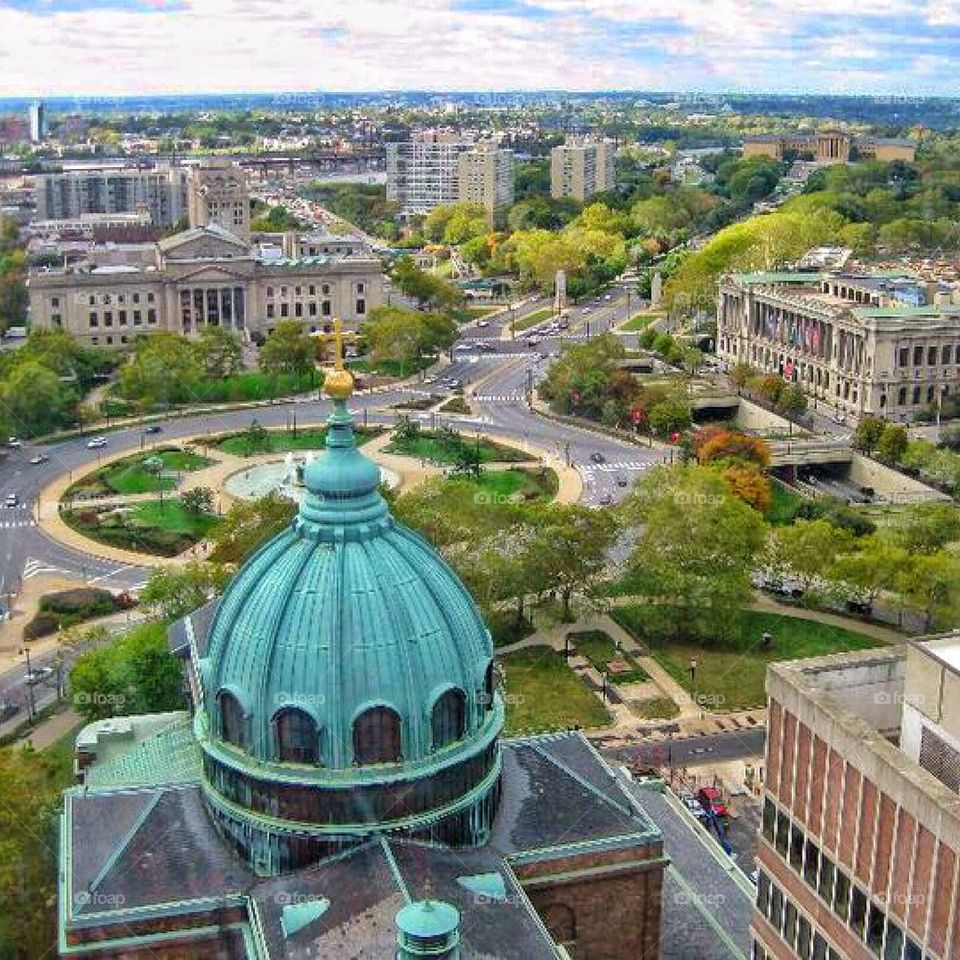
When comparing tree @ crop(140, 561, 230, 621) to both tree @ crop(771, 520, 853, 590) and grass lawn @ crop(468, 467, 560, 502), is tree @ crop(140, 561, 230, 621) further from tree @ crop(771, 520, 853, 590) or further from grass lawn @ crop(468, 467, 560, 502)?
grass lawn @ crop(468, 467, 560, 502)

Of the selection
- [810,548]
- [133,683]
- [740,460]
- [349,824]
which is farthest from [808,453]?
[349,824]

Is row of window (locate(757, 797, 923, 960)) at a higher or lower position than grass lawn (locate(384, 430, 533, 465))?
higher

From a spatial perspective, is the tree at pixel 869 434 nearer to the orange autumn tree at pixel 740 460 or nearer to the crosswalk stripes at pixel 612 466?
the orange autumn tree at pixel 740 460

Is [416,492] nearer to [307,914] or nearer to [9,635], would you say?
[9,635]

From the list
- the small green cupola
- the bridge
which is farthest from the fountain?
the small green cupola

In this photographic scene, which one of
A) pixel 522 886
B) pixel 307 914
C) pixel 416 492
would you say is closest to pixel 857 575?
pixel 416 492
